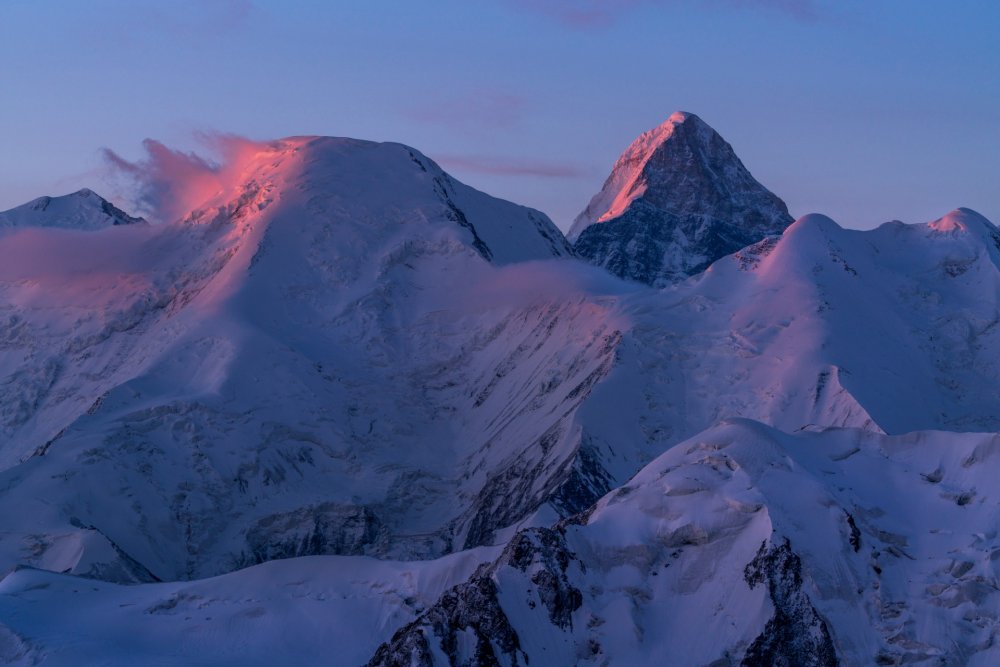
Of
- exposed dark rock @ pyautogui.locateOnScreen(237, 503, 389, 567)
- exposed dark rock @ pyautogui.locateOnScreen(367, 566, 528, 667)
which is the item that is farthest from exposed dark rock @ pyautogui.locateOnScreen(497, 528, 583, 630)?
exposed dark rock @ pyautogui.locateOnScreen(237, 503, 389, 567)

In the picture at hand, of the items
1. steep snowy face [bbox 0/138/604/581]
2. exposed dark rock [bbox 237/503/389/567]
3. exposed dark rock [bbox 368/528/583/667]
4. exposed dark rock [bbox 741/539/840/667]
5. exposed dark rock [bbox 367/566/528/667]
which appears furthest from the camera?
exposed dark rock [bbox 237/503/389/567]

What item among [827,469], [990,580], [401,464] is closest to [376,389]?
[401,464]

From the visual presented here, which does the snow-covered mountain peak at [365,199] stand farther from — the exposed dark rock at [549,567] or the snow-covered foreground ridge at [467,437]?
the exposed dark rock at [549,567]

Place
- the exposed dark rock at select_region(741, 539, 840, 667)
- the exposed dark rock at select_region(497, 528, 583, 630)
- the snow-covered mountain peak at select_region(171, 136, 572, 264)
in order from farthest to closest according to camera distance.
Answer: the snow-covered mountain peak at select_region(171, 136, 572, 264), the exposed dark rock at select_region(497, 528, 583, 630), the exposed dark rock at select_region(741, 539, 840, 667)

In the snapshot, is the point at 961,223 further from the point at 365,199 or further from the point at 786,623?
the point at 786,623

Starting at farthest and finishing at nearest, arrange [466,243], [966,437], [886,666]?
[466,243], [966,437], [886,666]

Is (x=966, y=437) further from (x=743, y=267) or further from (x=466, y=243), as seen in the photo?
(x=466, y=243)

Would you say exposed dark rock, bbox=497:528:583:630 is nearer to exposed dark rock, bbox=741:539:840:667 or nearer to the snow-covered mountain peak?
exposed dark rock, bbox=741:539:840:667

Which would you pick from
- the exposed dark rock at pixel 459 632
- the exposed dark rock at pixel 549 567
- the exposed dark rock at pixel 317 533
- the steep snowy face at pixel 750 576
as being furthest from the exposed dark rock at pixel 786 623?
the exposed dark rock at pixel 317 533
